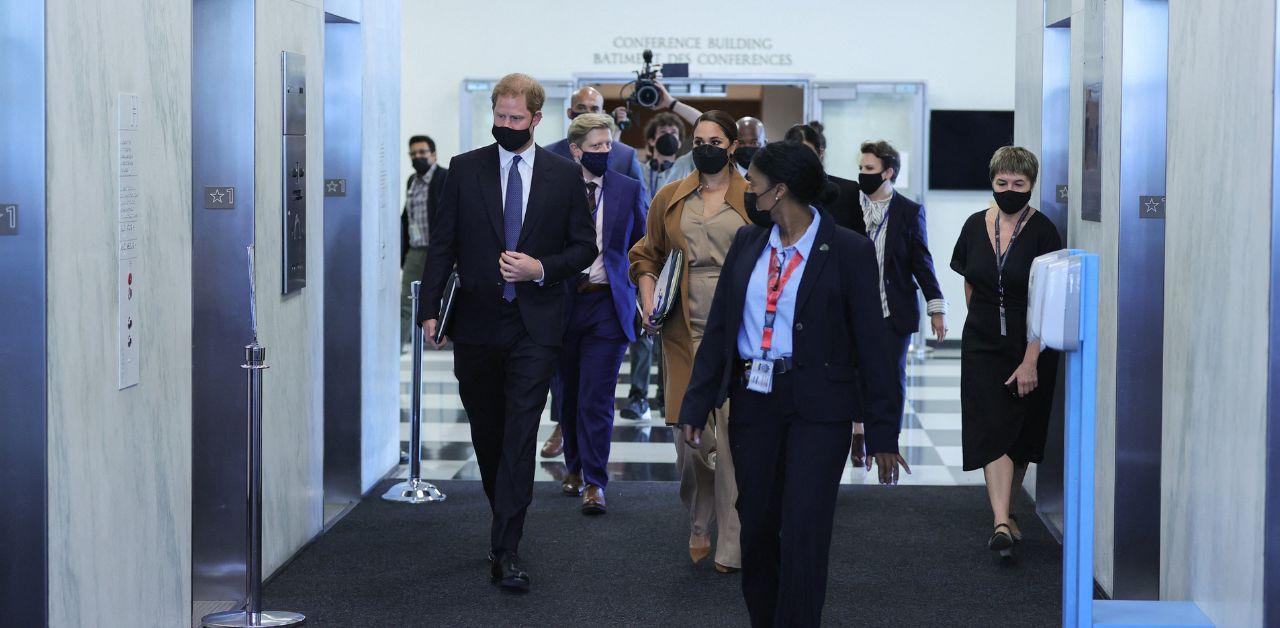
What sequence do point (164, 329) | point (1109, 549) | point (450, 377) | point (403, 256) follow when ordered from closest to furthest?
point (164, 329) < point (1109, 549) < point (450, 377) < point (403, 256)

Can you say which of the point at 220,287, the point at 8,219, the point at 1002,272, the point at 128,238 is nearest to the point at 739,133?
the point at 1002,272

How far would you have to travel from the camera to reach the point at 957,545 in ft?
19.5

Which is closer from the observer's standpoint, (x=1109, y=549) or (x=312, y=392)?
(x=1109, y=549)

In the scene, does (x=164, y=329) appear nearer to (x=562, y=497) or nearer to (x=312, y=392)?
(x=312, y=392)

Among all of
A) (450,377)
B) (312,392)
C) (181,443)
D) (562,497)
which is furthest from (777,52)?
(181,443)

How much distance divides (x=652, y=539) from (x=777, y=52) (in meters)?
8.14

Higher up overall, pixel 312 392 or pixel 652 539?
pixel 312 392

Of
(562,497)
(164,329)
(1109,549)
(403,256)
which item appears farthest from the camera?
(403,256)

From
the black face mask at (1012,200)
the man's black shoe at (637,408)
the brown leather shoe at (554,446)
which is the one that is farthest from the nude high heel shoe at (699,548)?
the man's black shoe at (637,408)

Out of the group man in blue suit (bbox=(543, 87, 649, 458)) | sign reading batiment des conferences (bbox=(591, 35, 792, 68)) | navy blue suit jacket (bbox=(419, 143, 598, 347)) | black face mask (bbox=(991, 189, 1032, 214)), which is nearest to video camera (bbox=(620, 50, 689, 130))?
man in blue suit (bbox=(543, 87, 649, 458))

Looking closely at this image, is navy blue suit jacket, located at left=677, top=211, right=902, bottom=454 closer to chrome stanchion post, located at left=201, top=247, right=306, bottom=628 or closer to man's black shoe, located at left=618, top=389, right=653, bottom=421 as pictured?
chrome stanchion post, located at left=201, top=247, right=306, bottom=628

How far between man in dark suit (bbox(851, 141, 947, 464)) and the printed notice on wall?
3.25 m

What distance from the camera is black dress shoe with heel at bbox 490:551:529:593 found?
5.10m

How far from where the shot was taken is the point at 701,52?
43.8ft
